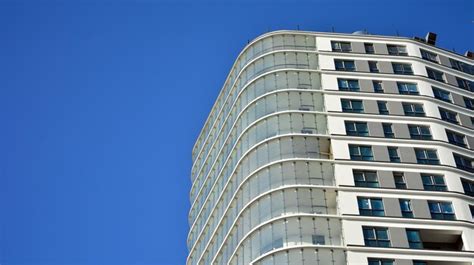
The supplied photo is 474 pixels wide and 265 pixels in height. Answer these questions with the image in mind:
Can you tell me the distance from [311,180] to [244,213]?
6.39m

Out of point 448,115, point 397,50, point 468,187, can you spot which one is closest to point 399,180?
point 468,187

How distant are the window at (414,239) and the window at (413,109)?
12794 millimetres

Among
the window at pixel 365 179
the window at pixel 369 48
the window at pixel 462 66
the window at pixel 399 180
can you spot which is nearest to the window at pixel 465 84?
the window at pixel 462 66

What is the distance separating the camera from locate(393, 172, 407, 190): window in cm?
6925

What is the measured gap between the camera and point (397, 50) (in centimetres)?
8094

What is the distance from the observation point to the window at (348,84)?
76.6m

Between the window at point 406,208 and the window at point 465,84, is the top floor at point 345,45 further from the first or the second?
the window at point 406,208

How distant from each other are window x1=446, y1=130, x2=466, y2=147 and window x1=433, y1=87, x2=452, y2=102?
13.4 ft

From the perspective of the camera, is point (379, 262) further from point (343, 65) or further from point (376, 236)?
point (343, 65)

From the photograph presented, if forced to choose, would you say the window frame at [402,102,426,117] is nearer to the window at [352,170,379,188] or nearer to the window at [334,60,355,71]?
the window at [334,60,355,71]

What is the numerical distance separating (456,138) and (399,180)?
924 centimetres

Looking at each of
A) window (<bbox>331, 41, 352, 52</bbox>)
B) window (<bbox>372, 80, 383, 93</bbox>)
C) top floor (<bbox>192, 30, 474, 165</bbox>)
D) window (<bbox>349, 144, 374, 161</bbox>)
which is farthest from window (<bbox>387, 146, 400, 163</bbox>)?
window (<bbox>331, 41, 352, 52</bbox>)

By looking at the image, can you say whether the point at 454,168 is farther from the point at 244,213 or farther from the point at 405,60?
the point at 244,213

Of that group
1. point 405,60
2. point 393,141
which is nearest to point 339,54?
point 405,60
